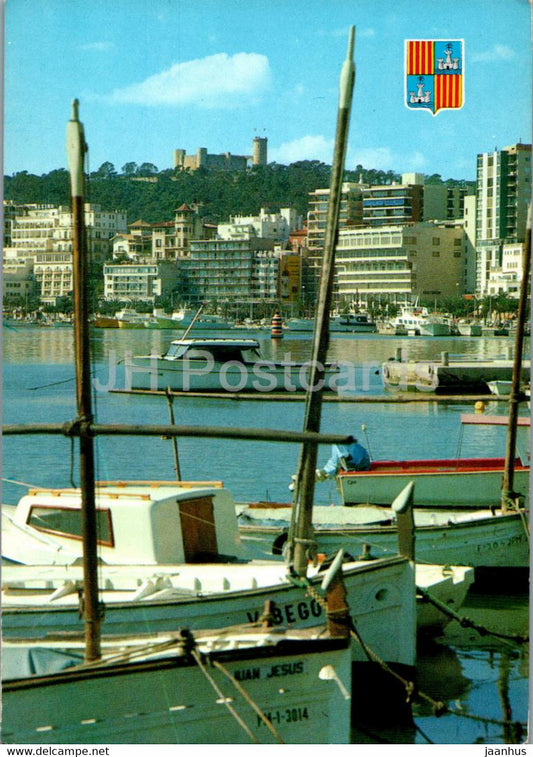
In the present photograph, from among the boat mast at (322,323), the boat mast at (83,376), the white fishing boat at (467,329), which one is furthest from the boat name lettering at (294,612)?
the white fishing boat at (467,329)

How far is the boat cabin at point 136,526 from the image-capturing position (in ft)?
19.8

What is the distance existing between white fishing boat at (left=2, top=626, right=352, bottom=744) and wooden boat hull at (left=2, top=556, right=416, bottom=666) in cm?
53

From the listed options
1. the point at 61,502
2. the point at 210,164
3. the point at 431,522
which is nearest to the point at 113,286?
the point at 210,164

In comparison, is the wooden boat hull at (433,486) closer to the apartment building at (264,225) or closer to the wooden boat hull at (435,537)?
the wooden boat hull at (435,537)

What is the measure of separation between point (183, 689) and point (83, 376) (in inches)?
49.9

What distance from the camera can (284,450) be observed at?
50.2 feet

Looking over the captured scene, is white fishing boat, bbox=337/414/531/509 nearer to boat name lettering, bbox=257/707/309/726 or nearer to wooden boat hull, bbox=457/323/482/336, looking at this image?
boat name lettering, bbox=257/707/309/726

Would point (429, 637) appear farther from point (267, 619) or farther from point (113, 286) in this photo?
point (113, 286)

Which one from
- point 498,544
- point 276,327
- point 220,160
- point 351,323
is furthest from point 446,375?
point 351,323

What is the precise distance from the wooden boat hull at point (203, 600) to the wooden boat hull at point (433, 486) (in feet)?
11.0

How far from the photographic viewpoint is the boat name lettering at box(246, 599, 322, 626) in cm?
516

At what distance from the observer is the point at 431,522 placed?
8.39 m

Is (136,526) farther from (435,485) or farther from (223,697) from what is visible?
(435,485)

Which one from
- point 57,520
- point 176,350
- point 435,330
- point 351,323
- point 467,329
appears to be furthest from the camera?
point 351,323
